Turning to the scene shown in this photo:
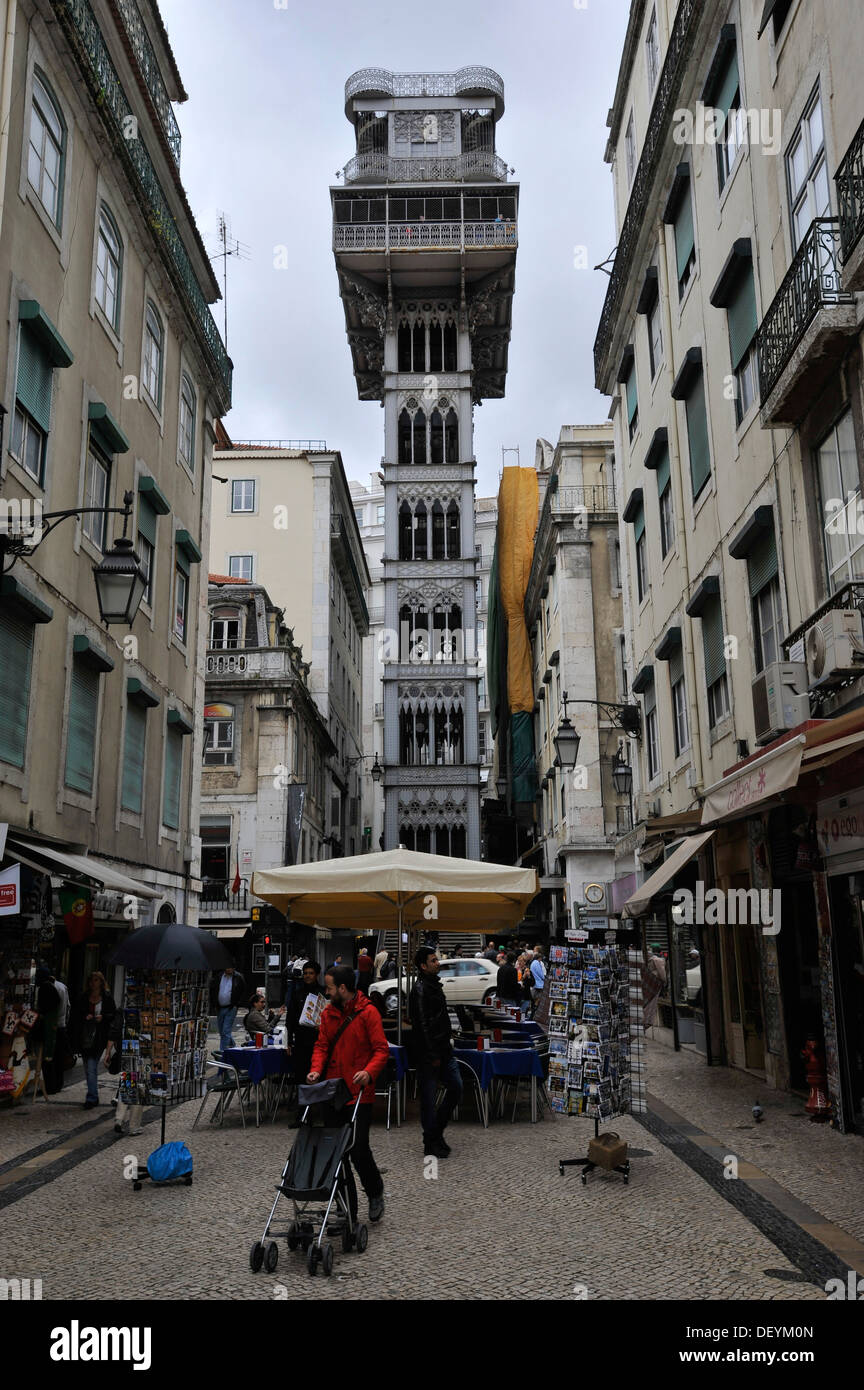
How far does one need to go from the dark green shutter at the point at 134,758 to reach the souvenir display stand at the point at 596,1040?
10.5 metres

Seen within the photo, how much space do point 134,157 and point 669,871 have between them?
13869mm

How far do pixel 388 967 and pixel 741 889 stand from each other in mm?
12808

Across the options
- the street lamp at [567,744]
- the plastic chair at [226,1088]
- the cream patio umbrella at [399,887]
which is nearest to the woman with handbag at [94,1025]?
the plastic chair at [226,1088]

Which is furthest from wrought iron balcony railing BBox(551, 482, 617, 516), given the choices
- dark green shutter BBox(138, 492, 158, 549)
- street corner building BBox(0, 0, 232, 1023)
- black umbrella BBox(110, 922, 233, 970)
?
black umbrella BBox(110, 922, 233, 970)

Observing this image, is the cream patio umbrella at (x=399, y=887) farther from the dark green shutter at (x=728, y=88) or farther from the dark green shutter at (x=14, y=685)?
the dark green shutter at (x=728, y=88)

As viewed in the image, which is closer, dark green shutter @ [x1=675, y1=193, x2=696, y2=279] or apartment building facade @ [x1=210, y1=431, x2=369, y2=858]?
Answer: dark green shutter @ [x1=675, y1=193, x2=696, y2=279]

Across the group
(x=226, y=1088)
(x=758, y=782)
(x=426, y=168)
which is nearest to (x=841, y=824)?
(x=758, y=782)

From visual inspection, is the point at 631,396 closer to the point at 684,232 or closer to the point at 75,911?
the point at 684,232

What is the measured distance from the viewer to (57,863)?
12.9 m

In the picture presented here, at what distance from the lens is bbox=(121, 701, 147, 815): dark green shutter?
59.3ft

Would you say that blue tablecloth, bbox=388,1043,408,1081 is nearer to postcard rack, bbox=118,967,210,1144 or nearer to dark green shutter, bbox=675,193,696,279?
postcard rack, bbox=118,967,210,1144

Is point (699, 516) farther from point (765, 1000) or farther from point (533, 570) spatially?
point (533, 570)

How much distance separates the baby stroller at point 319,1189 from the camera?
6164 mm

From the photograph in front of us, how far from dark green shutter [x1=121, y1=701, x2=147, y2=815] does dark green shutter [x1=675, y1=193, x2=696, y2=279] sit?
11511 millimetres
